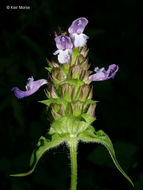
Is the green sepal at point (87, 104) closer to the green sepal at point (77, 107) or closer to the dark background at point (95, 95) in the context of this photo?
the green sepal at point (77, 107)

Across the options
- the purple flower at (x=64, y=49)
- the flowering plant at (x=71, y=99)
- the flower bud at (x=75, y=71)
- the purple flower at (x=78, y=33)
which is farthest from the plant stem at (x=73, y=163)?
the purple flower at (x=78, y=33)

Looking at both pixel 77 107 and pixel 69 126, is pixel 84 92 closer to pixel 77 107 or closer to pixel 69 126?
pixel 77 107

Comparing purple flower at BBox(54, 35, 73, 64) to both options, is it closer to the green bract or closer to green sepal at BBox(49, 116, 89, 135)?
the green bract

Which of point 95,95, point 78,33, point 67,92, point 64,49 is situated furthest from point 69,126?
point 95,95

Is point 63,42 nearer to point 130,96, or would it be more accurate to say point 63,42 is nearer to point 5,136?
point 5,136

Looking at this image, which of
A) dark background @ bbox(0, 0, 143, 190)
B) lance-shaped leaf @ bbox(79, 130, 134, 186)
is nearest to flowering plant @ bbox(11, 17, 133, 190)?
lance-shaped leaf @ bbox(79, 130, 134, 186)

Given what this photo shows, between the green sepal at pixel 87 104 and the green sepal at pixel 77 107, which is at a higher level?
the green sepal at pixel 87 104
